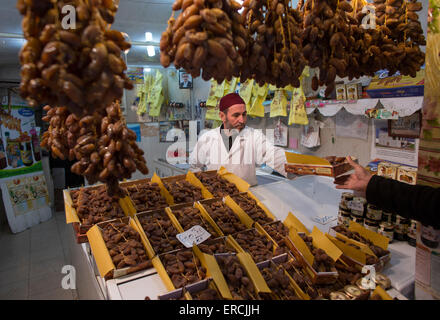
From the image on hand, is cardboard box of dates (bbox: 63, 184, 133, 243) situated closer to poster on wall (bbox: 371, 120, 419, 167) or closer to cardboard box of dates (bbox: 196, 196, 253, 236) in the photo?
cardboard box of dates (bbox: 196, 196, 253, 236)

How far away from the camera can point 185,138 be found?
611 cm

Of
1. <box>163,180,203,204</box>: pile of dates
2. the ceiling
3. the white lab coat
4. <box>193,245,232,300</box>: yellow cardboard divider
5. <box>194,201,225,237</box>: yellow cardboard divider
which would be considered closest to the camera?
<box>193,245,232,300</box>: yellow cardboard divider

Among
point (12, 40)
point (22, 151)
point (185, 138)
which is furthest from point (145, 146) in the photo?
point (12, 40)

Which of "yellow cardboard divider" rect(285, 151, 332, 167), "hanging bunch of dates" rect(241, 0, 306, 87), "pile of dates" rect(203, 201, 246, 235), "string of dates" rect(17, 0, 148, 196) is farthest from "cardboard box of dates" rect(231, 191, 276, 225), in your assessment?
"string of dates" rect(17, 0, 148, 196)

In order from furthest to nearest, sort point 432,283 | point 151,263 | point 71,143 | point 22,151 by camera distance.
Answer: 1. point 22,151
2. point 151,263
3. point 432,283
4. point 71,143

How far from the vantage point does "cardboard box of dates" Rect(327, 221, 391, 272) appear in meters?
1.42

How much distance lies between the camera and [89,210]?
195 cm

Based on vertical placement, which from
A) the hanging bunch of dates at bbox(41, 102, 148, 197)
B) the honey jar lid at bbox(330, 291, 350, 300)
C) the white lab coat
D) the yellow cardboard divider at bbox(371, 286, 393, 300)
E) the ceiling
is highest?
the ceiling

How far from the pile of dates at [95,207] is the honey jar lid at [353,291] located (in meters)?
1.46

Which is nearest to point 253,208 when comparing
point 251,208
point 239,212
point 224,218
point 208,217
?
point 251,208

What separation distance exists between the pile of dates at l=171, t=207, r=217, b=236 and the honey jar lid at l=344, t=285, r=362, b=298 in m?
0.79

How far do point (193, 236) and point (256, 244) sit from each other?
0.38 metres

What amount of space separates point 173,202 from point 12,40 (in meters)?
3.75
